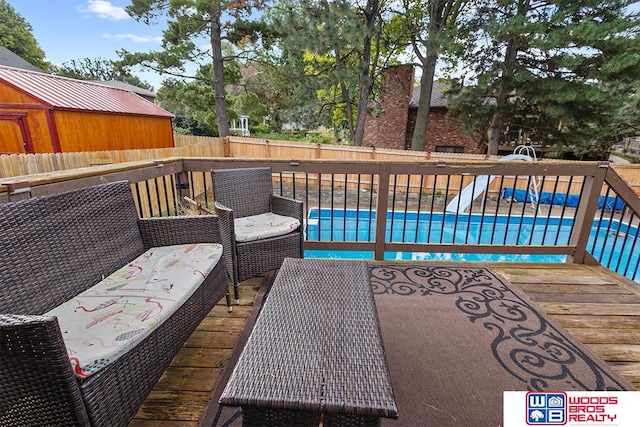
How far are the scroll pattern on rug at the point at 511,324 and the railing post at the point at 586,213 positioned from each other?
3.28 ft

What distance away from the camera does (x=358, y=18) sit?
8.79m

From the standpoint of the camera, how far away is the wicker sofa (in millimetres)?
919

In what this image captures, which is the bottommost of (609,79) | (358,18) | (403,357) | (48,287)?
(403,357)

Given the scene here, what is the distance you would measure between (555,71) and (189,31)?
11.0 meters

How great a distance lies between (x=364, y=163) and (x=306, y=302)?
159cm

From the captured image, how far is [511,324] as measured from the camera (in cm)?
198

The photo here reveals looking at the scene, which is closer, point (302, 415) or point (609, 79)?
point (302, 415)

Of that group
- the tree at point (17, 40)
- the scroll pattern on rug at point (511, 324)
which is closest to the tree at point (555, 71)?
the scroll pattern on rug at point (511, 324)

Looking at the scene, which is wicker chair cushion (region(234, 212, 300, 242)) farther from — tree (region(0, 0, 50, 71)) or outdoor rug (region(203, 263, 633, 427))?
tree (region(0, 0, 50, 71))

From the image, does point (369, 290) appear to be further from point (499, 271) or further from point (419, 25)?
point (419, 25)

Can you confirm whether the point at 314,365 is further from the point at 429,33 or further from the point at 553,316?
the point at 429,33

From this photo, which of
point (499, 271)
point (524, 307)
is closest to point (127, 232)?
point (524, 307)

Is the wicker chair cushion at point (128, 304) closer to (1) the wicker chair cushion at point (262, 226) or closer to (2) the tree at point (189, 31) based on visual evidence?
(1) the wicker chair cushion at point (262, 226)

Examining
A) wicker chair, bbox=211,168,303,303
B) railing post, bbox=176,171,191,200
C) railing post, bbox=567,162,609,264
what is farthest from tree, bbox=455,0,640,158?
railing post, bbox=176,171,191,200
